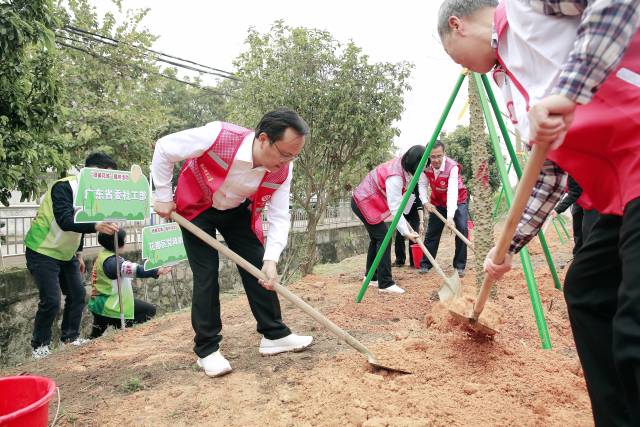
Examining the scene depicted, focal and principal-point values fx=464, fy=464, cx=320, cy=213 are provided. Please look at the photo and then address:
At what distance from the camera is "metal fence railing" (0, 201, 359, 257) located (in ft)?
23.4

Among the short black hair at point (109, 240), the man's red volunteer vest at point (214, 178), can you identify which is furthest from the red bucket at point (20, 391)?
the short black hair at point (109, 240)

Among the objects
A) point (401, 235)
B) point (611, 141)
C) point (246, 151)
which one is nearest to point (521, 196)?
point (611, 141)

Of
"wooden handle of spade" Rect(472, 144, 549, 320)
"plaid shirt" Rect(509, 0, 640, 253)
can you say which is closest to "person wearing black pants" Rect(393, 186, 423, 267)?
"wooden handle of spade" Rect(472, 144, 549, 320)

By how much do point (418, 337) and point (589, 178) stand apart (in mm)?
1822

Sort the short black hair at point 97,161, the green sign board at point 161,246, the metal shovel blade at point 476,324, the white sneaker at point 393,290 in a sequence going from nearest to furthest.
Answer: the metal shovel blade at point 476,324 < the short black hair at point 97,161 < the green sign board at point 161,246 < the white sneaker at point 393,290

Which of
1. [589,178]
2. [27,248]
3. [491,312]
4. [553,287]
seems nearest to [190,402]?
[491,312]

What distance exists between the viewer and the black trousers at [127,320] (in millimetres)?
4590

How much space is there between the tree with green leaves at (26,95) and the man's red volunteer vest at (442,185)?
399cm

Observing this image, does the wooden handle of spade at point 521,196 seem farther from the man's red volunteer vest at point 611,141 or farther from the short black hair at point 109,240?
the short black hair at point 109,240

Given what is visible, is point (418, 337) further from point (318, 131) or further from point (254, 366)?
point (318, 131)

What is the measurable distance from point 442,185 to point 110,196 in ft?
12.2

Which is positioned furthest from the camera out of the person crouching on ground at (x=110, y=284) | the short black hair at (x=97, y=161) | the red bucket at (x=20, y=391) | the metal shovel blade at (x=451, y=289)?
the person crouching on ground at (x=110, y=284)

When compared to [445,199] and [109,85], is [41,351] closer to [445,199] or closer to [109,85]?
[445,199]

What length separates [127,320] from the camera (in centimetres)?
473
